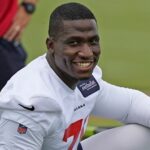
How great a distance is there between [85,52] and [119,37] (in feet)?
13.2

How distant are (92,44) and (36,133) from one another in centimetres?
36

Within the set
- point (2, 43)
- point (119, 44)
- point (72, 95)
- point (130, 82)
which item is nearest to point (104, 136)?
point (72, 95)

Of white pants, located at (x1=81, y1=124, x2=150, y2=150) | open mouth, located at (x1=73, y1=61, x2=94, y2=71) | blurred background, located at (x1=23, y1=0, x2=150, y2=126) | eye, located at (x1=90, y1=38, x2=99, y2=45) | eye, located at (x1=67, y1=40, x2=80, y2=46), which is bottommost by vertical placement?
blurred background, located at (x1=23, y1=0, x2=150, y2=126)

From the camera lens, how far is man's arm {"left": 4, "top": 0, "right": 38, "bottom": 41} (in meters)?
3.89

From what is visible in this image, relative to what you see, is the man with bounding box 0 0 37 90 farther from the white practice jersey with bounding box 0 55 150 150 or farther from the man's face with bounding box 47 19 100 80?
the man's face with bounding box 47 19 100 80

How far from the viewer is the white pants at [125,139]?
308 centimetres

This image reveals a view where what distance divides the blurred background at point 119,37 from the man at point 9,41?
2.23 m

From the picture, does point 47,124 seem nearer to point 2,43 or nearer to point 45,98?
point 45,98

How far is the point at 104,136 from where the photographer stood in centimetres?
313

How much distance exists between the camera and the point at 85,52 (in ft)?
8.35

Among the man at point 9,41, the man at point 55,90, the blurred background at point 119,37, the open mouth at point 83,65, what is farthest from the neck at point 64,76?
the blurred background at point 119,37

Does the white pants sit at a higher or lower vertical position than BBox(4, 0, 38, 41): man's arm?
lower

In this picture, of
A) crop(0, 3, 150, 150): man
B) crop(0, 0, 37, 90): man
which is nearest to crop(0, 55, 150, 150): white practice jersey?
crop(0, 3, 150, 150): man

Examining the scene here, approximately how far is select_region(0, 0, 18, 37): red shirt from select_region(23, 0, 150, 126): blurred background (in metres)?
2.29
